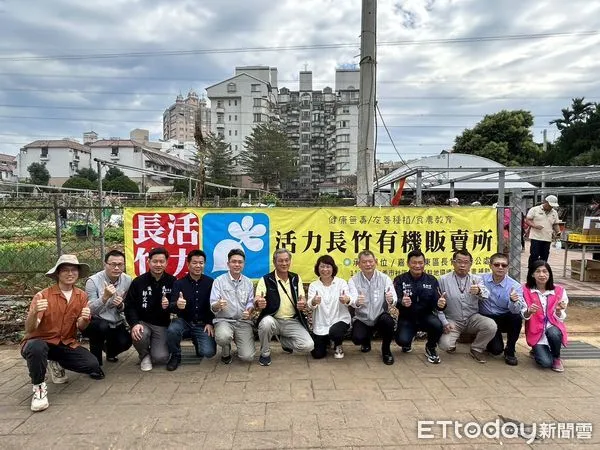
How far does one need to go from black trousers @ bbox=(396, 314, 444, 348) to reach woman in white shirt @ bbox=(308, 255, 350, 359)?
59 centimetres

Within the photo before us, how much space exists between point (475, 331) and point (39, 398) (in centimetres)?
417

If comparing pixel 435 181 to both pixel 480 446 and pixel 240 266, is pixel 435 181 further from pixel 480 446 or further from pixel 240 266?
pixel 480 446

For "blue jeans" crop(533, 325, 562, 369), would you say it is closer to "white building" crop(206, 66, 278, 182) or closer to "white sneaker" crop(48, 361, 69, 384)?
"white sneaker" crop(48, 361, 69, 384)

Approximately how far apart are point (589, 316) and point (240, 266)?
5465mm

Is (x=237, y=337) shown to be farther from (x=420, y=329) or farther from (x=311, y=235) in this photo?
(x=420, y=329)

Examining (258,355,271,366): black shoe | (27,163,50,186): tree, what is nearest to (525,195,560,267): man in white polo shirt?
(258,355,271,366): black shoe

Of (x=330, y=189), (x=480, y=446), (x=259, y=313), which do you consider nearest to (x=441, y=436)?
(x=480, y=446)

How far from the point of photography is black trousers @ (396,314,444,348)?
425 centimetres

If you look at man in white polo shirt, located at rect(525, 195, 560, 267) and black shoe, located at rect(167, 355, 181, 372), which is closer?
black shoe, located at rect(167, 355, 181, 372)

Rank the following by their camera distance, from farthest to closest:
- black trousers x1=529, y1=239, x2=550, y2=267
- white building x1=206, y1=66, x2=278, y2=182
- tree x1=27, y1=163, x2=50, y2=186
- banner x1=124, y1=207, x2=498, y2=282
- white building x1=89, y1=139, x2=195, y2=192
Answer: white building x1=89, y1=139, x2=195, y2=192, white building x1=206, y1=66, x2=278, y2=182, tree x1=27, y1=163, x2=50, y2=186, black trousers x1=529, y1=239, x2=550, y2=267, banner x1=124, y1=207, x2=498, y2=282

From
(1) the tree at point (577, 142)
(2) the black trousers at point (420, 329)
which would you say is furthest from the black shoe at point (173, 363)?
(1) the tree at point (577, 142)

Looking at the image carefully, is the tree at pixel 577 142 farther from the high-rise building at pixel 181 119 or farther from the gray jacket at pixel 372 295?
the high-rise building at pixel 181 119

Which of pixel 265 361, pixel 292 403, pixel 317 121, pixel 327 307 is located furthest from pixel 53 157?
→ pixel 292 403

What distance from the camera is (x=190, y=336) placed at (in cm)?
429
